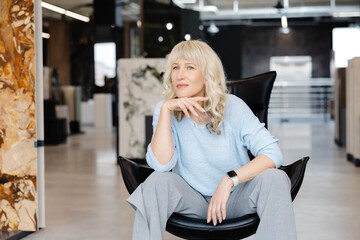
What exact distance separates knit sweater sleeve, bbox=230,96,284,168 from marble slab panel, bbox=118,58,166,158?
343cm

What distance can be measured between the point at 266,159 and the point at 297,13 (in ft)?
41.3

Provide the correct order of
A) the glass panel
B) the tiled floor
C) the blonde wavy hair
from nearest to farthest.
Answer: the blonde wavy hair, the tiled floor, the glass panel

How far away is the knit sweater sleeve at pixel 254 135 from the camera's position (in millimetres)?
1939

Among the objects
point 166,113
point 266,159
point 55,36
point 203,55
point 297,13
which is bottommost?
point 266,159

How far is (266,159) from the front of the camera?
191cm

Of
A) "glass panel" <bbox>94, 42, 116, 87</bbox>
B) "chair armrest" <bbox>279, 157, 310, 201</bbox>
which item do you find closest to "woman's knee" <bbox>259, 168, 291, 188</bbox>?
"chair armrest" <bbox>279, 157, 310, 201</bbox>

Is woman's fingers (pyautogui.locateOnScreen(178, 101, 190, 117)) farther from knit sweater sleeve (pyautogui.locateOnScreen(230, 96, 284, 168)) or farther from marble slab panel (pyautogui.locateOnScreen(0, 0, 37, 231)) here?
marble slab panel (pyautogui.locateOnScreen(0, 0, 37, 231))

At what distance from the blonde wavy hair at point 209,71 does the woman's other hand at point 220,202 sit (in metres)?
0.23

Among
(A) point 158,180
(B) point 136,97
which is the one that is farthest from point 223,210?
(B) point 136,97

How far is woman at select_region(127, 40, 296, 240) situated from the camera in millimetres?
1829

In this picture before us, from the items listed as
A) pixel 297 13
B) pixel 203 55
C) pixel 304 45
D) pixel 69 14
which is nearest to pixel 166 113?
pixel 203 55

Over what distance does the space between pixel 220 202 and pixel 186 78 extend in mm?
488

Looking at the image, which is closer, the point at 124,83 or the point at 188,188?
the point at 188,188

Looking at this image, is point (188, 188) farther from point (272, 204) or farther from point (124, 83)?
point (124, 83)
